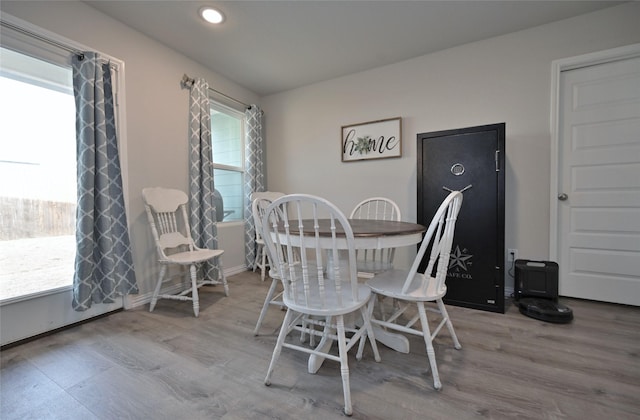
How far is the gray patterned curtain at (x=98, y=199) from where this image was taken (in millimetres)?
1889

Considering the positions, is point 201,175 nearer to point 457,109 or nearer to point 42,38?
point 42,38

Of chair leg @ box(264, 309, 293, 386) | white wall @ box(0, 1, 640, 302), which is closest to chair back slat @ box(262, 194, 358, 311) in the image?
chair leg @ box(264, 309, 293, 386)

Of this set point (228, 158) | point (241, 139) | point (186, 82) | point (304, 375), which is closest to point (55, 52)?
point (186, 82)

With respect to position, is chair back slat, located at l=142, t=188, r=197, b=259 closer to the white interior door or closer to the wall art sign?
the wall art sign

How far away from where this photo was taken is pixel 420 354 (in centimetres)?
155

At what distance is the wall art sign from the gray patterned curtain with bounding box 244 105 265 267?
1.11 meters

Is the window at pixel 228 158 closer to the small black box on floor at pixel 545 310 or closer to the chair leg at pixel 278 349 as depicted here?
the chair leg at pixel 278 349

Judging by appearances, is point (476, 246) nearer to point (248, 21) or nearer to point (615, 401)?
point (615, 401)

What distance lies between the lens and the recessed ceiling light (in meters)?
2.08

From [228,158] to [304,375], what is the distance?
2.67 meters

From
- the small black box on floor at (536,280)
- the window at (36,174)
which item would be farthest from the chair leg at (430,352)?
the window at (36,174)

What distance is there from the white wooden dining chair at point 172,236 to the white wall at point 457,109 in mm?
1464

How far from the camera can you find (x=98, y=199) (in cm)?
199

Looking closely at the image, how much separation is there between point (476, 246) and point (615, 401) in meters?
Result: 1.18
